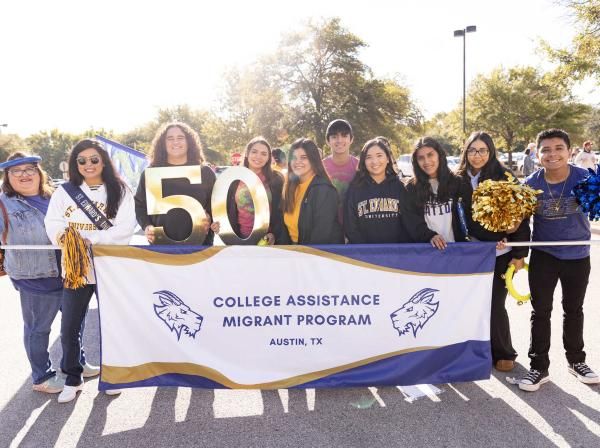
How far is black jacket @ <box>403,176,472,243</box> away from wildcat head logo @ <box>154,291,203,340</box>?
1722 mm

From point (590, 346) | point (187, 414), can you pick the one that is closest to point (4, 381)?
point (187, 414)

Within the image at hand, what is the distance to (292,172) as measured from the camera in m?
3.68

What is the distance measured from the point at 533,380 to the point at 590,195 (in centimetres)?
141

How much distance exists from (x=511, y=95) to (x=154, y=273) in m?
28.8

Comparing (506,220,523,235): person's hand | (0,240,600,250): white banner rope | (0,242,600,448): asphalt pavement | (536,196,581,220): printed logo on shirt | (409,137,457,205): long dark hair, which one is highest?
(409,137,457,205): long dark hair

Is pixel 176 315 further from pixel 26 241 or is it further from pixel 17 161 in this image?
pixel 17 161

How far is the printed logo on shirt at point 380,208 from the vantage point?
3.52m

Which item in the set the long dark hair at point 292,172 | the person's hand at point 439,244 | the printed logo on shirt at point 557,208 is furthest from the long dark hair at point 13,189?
the printed logo on shirt at point 557,208

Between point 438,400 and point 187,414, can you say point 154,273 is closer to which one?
point 187,414

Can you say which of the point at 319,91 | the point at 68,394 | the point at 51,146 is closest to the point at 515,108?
the point at 319,91

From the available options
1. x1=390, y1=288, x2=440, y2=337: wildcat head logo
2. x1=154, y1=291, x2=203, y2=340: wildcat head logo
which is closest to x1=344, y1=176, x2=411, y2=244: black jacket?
x1=390, y1=288, x2=440, y2=337: wildcat head logo

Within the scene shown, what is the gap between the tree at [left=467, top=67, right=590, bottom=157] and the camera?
2669 centimetres

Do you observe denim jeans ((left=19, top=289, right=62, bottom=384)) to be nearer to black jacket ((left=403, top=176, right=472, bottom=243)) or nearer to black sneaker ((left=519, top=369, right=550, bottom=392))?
black jacket ((left=403, top=176, right=472, bottom=243))

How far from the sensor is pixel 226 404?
328cm
